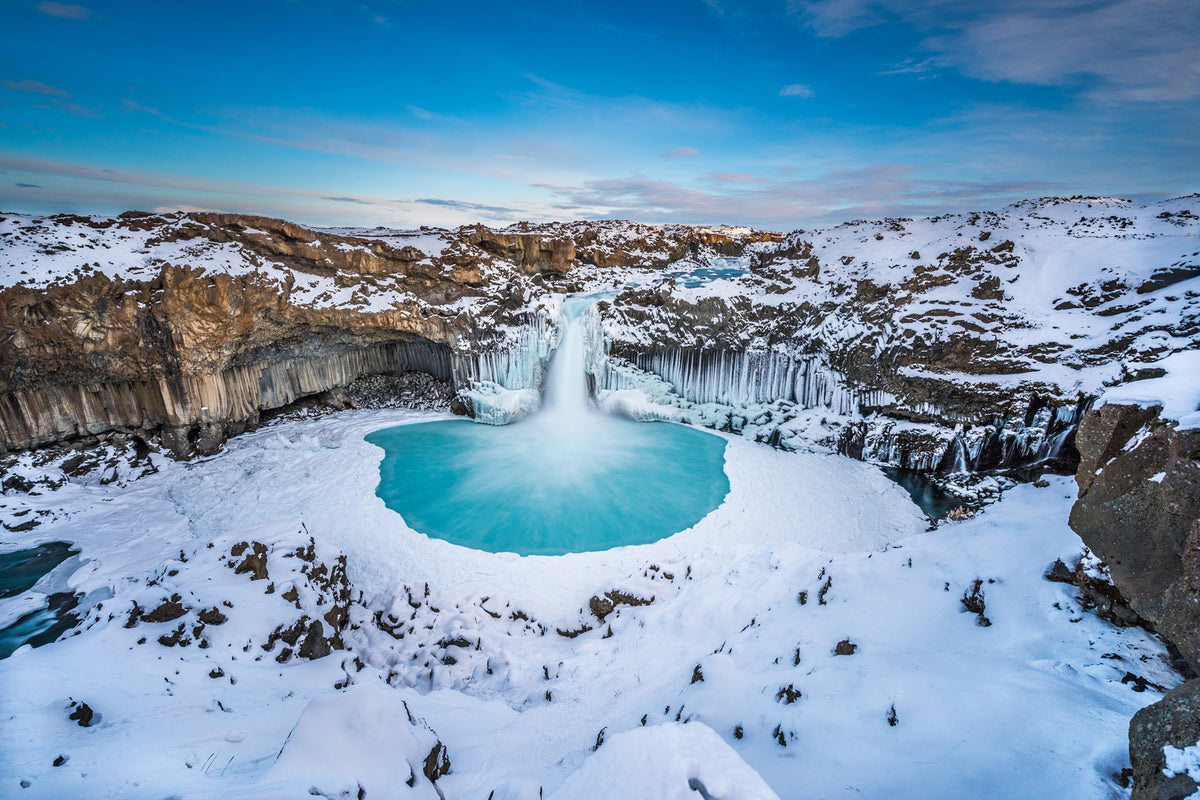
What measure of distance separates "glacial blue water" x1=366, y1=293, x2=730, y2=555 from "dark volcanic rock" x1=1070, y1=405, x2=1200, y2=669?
9699 mm

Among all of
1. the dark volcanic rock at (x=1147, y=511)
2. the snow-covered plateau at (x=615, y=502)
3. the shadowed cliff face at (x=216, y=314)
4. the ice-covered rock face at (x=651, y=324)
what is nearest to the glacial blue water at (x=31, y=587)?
the snow-covered plateau at (x=615, y=502)

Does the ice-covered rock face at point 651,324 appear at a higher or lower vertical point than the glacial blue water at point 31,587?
higher

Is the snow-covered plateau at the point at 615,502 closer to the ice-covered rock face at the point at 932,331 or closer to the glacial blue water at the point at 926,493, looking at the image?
the ice-covered rock face at the point at 932,331

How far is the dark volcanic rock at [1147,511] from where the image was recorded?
336 centimetres

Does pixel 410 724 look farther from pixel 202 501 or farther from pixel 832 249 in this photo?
pixel 832 249

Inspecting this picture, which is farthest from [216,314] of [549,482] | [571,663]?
[571,663]

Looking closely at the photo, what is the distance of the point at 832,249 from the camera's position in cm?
2469

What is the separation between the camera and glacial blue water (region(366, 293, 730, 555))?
44.6 feet

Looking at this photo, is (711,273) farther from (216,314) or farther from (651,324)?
(216,314)

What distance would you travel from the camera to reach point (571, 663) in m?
8.69

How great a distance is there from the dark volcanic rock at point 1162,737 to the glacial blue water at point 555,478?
1079cm

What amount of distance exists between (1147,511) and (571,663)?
8008mm

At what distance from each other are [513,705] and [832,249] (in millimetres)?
25224

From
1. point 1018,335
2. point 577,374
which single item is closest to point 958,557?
point 1018,335
